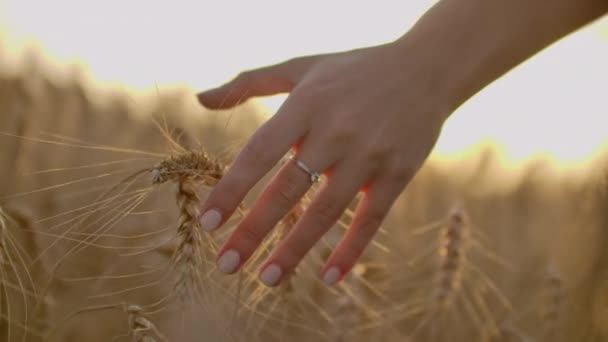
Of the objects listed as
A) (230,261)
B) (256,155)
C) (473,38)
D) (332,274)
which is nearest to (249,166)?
(256,155)

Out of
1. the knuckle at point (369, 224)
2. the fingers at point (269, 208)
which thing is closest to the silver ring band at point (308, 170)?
the fingers at point (269, 208)

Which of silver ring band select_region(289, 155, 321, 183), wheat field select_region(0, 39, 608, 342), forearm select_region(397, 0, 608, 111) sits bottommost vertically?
wheat field select_region(0, 39, 608, 342)

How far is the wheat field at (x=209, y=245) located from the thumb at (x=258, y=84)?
5 cm

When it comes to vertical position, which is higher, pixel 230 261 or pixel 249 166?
pixel 249 166

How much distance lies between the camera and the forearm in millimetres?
1105

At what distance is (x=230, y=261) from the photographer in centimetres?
105

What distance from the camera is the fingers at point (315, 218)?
108cm

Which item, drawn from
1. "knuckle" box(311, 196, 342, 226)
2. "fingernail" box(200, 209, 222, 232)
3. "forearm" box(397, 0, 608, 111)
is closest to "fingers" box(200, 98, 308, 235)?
"fingernail" box(200, 209, 222, 232)

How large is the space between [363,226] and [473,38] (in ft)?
0.97

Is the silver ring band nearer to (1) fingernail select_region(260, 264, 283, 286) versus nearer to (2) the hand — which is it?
(2) the hand

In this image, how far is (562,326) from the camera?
68.2 inches

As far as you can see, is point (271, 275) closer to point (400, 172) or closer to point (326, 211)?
point (326, 211)

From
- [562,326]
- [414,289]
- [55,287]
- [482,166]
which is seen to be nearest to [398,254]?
[414,289]

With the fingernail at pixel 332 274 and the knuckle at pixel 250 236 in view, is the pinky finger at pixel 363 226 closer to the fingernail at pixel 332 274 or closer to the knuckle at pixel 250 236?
the fingernail at pixel 332 274
